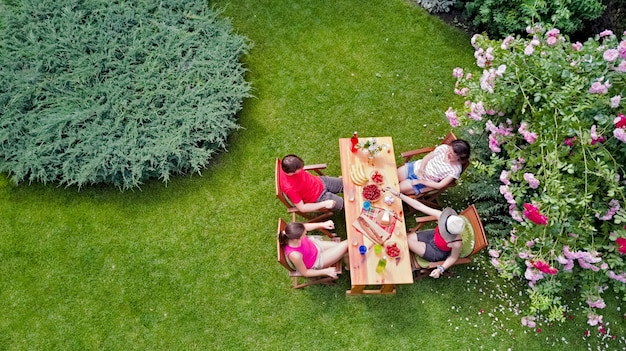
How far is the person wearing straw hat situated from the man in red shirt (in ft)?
2.45

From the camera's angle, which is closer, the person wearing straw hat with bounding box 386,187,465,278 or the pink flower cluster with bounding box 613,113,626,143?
the pink flower cluster with bounding box 613,113,626,143

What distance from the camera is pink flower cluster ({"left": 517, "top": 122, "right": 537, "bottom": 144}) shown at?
14.7 feet

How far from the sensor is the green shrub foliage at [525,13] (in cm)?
623

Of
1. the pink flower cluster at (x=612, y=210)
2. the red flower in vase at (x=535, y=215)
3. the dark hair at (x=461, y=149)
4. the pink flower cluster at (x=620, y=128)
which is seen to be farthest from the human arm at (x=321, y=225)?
the pink flower cluster at (x=620, y=128)

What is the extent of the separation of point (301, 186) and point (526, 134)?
2372 millimetres

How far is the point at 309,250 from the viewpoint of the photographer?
16.5 feet

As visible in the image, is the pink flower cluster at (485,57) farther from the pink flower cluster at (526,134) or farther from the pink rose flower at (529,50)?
the pink flower cluster at (526,134)

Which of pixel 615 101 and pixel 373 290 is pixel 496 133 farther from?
pixel 373 290

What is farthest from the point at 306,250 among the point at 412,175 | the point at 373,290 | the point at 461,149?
the point at 461,149

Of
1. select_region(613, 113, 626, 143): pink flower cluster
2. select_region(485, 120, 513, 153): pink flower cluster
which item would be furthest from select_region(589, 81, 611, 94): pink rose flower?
select_region(485, 120, 513, 153): pink flower cluster

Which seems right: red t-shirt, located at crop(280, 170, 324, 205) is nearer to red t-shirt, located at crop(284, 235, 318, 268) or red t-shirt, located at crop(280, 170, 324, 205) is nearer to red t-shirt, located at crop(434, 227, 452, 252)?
red t-shirt, located at crop(284, 235, 318, 268)

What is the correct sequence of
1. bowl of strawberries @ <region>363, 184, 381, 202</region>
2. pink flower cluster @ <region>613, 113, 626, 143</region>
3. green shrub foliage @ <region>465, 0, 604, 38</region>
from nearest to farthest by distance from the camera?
pink flower cluster @ <region>613, 113, 626, 143</region>, bowl of strawberries @ <region>363, 184, 381, 202</region>, green shrub foliage @ <region>465, 0, 604, 38</region>

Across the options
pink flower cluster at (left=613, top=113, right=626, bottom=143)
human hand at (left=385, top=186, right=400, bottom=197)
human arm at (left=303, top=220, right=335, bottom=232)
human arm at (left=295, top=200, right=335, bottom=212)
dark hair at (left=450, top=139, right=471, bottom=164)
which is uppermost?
pink flower cluster at (left=613, top=113, right=626, bottom=143)

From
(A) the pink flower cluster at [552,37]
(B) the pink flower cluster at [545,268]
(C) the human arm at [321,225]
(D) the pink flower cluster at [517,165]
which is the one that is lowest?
(C) the human arm at [321,225]
